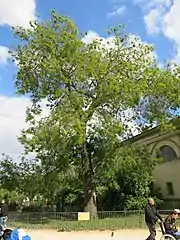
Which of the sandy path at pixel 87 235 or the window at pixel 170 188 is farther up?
the window at pixel 170 188

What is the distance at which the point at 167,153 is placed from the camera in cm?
3856

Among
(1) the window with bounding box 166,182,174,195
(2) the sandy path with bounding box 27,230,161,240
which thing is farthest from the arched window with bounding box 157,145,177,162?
(2) the sandy path with bounding box 27,230,161,240

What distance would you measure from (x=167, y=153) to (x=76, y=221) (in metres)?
16.2

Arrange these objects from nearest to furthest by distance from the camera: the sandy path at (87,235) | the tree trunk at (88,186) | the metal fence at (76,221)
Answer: the sandy path at (87,235), the metal fence at (76,221), the tree trunk at (88,186)

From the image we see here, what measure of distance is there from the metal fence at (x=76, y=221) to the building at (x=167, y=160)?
33.6ft

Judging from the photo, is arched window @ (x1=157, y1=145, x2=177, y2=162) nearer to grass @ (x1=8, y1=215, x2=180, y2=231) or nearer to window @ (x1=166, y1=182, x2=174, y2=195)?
window @ (x1=166, y1=182, x2=174, y2=195)

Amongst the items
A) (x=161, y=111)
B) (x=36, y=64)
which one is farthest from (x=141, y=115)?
(x=36, y=64)

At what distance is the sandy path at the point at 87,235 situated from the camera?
19.6m

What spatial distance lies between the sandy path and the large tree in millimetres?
5456

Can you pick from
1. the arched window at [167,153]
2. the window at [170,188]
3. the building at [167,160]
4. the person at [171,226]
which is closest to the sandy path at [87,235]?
the person at [171,226]

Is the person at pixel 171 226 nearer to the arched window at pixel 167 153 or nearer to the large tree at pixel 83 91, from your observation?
the large tree at pixel 83 91

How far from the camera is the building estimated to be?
122ft

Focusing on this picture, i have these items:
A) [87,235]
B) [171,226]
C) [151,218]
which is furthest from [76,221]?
[171,226]

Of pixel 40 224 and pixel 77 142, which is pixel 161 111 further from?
pixel 40 224
